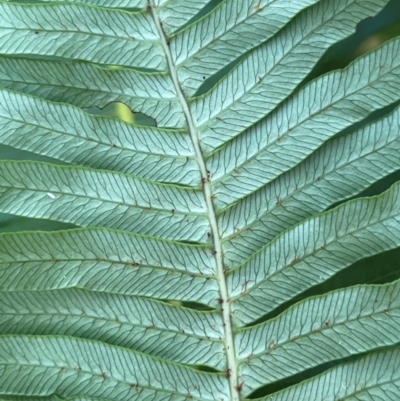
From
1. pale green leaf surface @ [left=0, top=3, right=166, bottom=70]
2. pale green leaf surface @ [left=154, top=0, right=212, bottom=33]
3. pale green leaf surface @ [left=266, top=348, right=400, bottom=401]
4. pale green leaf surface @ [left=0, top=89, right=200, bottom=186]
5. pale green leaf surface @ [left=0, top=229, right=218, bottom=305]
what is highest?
pale green leaf surface @ [left=154, top=0, right=212, bottom=33]

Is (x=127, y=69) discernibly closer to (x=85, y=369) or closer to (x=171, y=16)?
(x=171, y=16)

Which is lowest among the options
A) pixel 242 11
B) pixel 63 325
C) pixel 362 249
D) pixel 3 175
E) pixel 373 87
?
pixel 63 325

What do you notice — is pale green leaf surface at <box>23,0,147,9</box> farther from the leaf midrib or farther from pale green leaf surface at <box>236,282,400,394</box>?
pale green leaf surface at <box>236,282,400,394</box>

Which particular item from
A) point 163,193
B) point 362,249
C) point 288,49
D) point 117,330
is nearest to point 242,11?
point 288,49

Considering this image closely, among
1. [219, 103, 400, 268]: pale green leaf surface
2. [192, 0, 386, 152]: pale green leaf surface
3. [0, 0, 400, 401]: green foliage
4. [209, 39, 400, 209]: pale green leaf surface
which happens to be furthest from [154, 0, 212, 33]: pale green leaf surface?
[219, 103, 400, 268]: pale green leaf surface

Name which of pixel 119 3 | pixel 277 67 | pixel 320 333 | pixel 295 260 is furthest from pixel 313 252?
pixel 119 3

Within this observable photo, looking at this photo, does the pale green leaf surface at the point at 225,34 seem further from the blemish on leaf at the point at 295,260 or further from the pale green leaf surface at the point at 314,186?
the blemish on leaf at the point at 295,260
